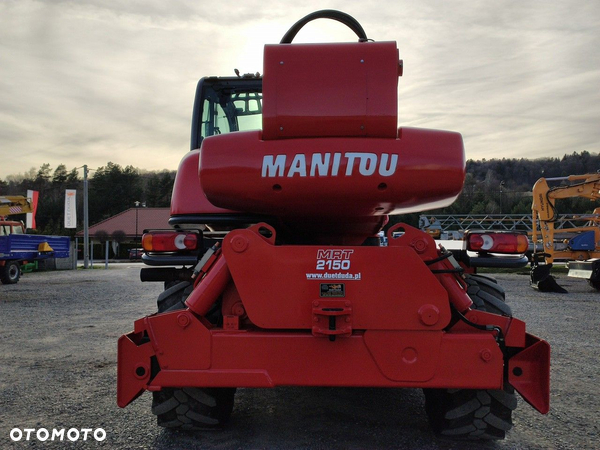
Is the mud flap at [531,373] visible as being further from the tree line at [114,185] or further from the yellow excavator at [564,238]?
the tree line at [114,185]

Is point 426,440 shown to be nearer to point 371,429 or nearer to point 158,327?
point 371,429

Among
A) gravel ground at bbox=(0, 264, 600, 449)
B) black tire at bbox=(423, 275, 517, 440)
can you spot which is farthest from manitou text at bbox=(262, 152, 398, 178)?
gravel ground at bbox=(0, 264, 600, 449)

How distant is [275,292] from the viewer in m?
2.82

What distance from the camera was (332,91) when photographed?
9.29 feet

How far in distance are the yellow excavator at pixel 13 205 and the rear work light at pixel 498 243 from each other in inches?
816

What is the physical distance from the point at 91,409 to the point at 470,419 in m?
2.65

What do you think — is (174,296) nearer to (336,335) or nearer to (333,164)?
(336,335)

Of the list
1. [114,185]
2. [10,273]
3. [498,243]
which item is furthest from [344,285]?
[114,185]

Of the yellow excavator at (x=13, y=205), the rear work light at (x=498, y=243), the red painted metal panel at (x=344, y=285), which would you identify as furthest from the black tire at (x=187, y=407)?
the yellow excavator at (x=13, y=205)

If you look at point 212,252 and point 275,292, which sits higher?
point 212,252

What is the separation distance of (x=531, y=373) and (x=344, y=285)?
1106mm

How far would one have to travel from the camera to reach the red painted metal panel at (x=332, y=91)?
280cm

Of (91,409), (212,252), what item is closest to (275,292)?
(212,252)

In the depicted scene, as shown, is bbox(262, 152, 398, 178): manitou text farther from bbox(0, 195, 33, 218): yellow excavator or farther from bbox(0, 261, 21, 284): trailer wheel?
bbox(0, 195, 33, 218): yellow excavator
